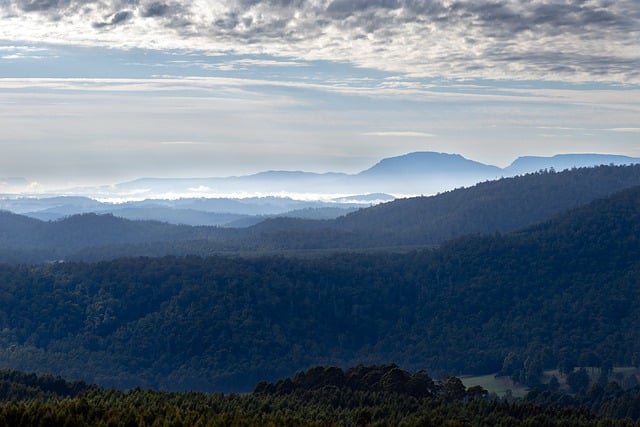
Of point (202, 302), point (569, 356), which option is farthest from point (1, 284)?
point (569, 356)

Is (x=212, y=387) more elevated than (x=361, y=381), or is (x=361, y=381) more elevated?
(x=361, y=381)

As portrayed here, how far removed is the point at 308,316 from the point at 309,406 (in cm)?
11759

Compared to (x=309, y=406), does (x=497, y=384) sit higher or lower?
lower

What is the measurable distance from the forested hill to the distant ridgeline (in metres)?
57.4

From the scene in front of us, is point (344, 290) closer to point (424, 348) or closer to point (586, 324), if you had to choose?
point (424, 348)

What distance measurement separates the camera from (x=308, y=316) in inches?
7274

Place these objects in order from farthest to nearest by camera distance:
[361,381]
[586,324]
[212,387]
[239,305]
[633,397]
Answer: [239,305] < [586,324] < [212,387] < [633,397] < [361,381]

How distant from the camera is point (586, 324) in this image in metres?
168

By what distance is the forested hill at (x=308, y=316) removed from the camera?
155m

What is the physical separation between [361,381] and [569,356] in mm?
72751

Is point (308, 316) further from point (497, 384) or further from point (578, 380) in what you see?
point (578, 380)

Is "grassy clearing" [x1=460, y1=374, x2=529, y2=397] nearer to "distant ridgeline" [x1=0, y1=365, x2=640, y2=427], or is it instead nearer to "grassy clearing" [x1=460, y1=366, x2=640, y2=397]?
"grassy clearing" [x1=460, y1=366, x2=640, y2=397]

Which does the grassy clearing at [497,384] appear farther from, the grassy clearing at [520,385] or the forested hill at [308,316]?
the forested hill at [308,316]

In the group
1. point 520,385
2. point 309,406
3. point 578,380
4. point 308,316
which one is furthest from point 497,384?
point 309,406
